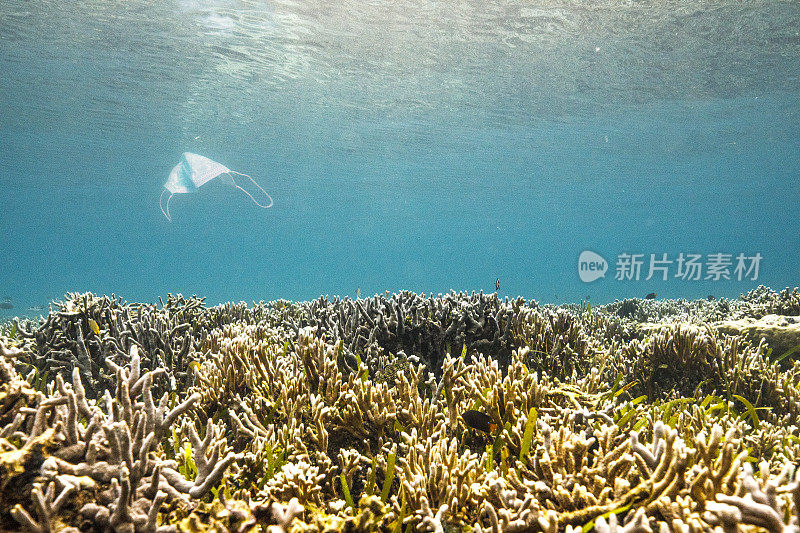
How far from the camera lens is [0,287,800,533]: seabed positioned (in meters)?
1.72

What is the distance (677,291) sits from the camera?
73750 mm

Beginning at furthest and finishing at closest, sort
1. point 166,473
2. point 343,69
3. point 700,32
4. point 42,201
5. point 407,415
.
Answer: point 42,201
point 343,69
point 700,32
point 407,415
point 166,473

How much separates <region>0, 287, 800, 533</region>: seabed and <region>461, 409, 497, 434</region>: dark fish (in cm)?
2

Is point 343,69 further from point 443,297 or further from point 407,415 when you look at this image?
point 407,415

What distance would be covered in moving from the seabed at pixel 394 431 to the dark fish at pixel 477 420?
0.02 meters

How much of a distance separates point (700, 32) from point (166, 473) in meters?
23.6

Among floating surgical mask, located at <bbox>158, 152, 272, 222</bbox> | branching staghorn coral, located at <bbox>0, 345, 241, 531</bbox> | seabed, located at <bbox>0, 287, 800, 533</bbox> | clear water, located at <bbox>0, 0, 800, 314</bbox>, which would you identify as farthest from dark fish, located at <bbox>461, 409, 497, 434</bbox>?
clear water, located at <bbox>0, 0, 800, 314</bbox>

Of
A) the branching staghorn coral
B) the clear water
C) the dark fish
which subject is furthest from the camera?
the clear water

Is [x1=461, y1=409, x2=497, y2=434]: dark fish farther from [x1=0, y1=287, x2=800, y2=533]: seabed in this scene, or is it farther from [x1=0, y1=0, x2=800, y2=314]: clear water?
[x1=0, y1=0, x2=800, y2=314]: clear water

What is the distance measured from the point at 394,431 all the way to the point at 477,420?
588mm

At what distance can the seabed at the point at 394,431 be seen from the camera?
1.72 metres

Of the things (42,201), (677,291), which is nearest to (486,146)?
(677,291)

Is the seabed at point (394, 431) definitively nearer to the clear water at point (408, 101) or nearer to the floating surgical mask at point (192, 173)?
the floating surgical mask at point (192, 173)

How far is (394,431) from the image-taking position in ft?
9.30
